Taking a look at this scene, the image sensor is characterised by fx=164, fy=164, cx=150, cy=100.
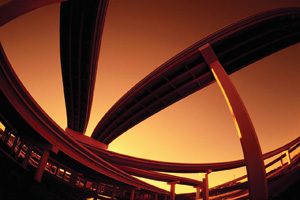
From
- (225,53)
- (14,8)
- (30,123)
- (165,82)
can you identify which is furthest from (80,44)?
(225,53)

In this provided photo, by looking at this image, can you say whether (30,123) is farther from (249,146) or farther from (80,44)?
(249,146)

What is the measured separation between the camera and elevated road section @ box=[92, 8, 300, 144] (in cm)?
1111

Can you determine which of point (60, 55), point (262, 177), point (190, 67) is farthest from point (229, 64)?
point (60, 55)

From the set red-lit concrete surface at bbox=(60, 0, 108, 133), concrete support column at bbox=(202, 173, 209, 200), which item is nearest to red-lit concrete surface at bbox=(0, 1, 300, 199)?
red-lit concrete surface at bbox=(60, 0, 108, 133)

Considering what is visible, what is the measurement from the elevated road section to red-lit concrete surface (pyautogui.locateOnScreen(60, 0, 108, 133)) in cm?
509

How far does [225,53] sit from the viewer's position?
12648 millimetres

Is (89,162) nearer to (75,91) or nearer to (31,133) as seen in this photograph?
(31,133)

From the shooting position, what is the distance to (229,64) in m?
13.7

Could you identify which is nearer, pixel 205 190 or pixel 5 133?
pixel 5 133

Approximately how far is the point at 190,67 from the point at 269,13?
6.03 m

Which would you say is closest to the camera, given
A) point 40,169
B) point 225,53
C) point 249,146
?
point 249,146

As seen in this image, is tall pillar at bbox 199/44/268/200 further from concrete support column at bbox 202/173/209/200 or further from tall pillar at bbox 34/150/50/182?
concrete support column at bbox 202/173/209/200

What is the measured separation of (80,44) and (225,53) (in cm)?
1225

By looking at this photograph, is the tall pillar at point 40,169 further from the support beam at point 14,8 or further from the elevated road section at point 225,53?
the support beam at point 14,8
